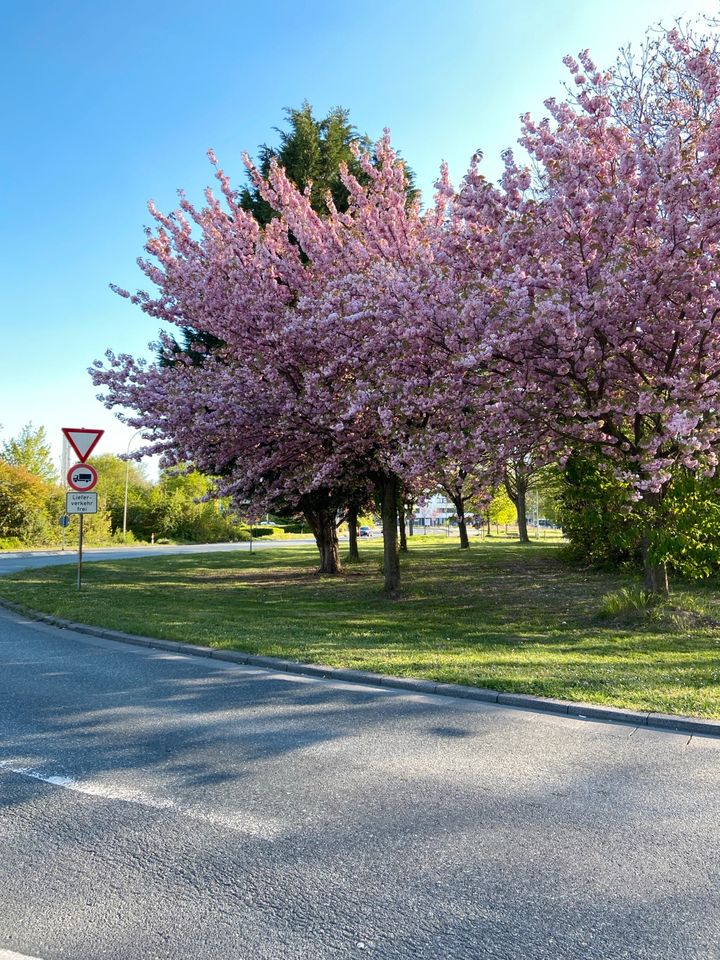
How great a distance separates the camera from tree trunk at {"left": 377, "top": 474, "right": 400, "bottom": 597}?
15227mm

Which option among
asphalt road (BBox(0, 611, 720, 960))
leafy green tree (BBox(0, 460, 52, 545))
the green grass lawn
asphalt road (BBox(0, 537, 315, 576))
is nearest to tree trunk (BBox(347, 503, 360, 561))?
the green grass lawn

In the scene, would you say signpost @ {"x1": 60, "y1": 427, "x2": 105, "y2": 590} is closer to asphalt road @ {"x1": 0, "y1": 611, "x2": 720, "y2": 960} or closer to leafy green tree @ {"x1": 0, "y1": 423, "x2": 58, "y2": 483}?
asphalt road @ {"x1": 0, "y1": 611, "x2": 720, "y2": 960}

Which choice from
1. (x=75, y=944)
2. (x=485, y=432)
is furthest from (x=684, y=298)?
(x=75, y=944)

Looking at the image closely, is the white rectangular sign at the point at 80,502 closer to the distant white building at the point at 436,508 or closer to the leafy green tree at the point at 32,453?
the distant white building at the point at 436,508

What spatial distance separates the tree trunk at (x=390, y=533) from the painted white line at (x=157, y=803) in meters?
10.9

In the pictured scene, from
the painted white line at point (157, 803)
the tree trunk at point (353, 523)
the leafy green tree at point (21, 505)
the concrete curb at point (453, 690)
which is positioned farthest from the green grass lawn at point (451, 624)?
the leafy green tree at point (21, 505)

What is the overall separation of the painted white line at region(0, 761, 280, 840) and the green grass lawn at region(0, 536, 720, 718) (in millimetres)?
3460

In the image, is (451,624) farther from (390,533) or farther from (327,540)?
(327,540)

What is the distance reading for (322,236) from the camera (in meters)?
14.0

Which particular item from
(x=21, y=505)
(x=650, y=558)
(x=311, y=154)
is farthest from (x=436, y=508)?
(x=650, y=558)

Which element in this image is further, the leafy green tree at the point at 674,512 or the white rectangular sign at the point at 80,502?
the white rectangular sign at the point at 80,502

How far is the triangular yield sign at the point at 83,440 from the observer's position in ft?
49.4

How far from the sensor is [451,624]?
11531 mm

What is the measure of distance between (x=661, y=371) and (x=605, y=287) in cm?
224
